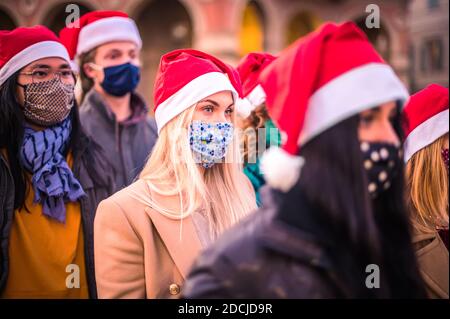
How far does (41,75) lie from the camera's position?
3242mm

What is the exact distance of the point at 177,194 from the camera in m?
2.58

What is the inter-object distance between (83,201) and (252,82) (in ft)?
4.71

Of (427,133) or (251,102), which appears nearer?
(427,133)

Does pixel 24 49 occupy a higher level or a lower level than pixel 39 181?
higher

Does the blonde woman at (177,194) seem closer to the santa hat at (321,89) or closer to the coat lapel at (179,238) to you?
the coat lapel at (179,238)

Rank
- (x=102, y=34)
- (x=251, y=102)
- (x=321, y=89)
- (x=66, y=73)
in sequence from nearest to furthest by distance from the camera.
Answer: (x=321, y=89)
(x=66, y=73)
(x=251, y=102)
(x=102, y=34)

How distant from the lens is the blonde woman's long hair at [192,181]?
2.57 meters

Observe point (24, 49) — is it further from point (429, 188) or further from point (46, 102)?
point (429, 188)

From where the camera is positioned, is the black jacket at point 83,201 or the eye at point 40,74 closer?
the black jacket at point 83,201

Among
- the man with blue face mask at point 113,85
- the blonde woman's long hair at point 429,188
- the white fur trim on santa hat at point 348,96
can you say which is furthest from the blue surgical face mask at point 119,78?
the white fur trim on santa hat at point 348,96

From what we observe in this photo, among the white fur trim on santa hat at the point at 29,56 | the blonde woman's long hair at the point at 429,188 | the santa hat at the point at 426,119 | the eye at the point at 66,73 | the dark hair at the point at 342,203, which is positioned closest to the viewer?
the dark hair at the point at 342,203

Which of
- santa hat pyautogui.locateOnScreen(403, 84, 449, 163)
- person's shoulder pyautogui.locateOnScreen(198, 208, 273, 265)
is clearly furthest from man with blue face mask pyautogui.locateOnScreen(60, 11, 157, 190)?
person's shoulder pyautogui.locateOnScreen(198, 208, 273, 265)

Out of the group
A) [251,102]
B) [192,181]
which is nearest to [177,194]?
[192,181]

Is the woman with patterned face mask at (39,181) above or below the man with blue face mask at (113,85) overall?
below
